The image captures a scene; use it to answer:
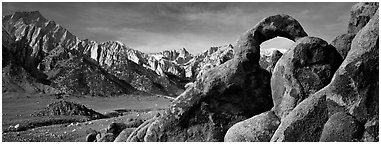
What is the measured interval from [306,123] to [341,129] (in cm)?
148

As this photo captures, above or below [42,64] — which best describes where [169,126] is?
below

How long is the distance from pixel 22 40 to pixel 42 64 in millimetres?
14045

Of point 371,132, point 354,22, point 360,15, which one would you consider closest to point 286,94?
point 371,132

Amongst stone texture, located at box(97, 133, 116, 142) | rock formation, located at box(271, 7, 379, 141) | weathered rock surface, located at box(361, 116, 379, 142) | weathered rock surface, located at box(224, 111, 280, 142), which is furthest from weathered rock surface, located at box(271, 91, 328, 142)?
stone texture, located at box(97, 133, 116, 142)

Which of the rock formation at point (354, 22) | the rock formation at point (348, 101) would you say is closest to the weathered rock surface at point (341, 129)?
the rock formation at point (348, 101)

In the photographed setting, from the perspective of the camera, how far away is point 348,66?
17922mm

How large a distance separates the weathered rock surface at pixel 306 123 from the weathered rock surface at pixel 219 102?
570 centimetres

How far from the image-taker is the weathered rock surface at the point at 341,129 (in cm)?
1680

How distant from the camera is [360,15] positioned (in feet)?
76.0

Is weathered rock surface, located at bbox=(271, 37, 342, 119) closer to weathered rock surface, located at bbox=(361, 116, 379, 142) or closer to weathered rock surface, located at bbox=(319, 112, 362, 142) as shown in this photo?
weathered rock surface, located at bbox=(319, 112, 362, 142)

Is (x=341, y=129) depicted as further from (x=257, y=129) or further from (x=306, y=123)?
(x=257, y=129)

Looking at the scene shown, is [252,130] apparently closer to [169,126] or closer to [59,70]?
[169,126]

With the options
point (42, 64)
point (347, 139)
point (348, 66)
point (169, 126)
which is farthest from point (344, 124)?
point (42, 64)

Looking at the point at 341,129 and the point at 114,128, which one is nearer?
the point at 341,129
